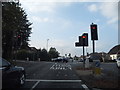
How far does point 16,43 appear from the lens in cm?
2714

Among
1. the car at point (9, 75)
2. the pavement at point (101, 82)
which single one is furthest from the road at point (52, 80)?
the car at point (9, 75)

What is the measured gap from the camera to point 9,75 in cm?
982

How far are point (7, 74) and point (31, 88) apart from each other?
195cm

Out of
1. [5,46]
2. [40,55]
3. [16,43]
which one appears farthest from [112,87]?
[40,55]

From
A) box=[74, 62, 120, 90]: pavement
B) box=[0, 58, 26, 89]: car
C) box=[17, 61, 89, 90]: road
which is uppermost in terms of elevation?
box=[0, 58, 26, 89]: car

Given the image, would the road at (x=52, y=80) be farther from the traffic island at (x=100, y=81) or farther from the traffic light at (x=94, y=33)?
the traffic light at (x=94, y=33)

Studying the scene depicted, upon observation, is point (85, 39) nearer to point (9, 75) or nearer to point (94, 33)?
point (94, 33)

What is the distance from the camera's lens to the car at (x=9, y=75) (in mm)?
9484

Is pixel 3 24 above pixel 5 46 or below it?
above

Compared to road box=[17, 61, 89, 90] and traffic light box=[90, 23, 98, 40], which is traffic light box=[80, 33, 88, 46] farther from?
traffic light box=[90, 23, 98, 40]

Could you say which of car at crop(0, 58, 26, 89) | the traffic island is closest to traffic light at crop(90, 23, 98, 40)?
the traffic island

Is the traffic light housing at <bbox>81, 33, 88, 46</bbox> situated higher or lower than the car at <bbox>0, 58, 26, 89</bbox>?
higher

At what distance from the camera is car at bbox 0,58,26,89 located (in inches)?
373

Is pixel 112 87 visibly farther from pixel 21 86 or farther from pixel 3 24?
pixel 3 24
